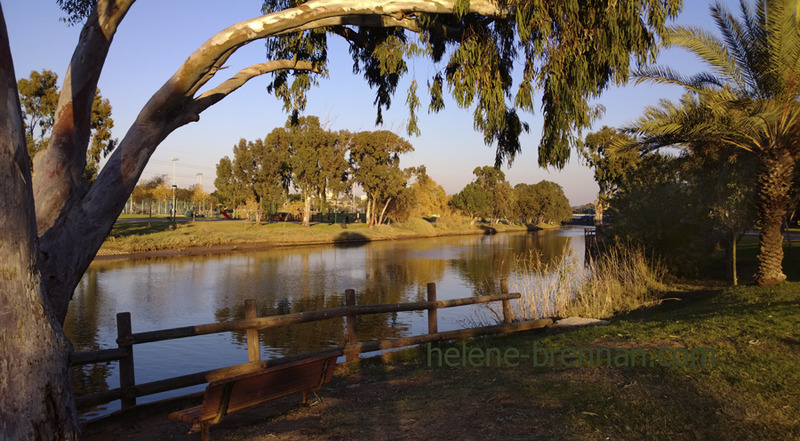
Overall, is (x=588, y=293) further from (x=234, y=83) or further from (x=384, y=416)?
(x=234, y=83)

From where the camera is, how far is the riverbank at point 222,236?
1369 inches

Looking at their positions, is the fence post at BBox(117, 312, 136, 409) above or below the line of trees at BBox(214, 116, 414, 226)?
below

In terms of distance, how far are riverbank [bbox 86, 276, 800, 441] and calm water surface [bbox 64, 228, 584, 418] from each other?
149 inches

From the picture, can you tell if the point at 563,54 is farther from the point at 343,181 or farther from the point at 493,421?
the point at 343,181

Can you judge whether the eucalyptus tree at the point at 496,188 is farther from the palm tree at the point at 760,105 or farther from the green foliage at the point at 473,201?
the palm tree at the point at 760,105

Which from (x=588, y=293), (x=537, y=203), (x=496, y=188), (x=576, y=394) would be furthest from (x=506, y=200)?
(x=576, y=394)

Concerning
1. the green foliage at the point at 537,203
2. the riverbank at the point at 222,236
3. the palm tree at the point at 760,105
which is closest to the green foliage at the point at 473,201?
the green foliage at the point at 537,203

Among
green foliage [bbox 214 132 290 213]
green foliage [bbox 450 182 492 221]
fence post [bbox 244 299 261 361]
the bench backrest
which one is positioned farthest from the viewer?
green foliage [bbox 450 182 492 221]

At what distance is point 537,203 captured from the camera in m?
105

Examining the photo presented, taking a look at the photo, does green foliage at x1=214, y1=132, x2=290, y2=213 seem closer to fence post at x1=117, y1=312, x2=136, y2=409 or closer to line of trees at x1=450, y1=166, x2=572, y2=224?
line of trees at x1=450, y1=166, x2=572, y2=224

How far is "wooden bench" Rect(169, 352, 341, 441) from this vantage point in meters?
5.21

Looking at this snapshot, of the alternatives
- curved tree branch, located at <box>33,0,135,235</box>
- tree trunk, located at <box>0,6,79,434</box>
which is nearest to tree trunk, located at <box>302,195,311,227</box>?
curved tree branch, located at <box>33,0,135,235</box>

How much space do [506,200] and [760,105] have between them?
8295 centimetres

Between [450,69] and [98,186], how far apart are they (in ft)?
17.2
